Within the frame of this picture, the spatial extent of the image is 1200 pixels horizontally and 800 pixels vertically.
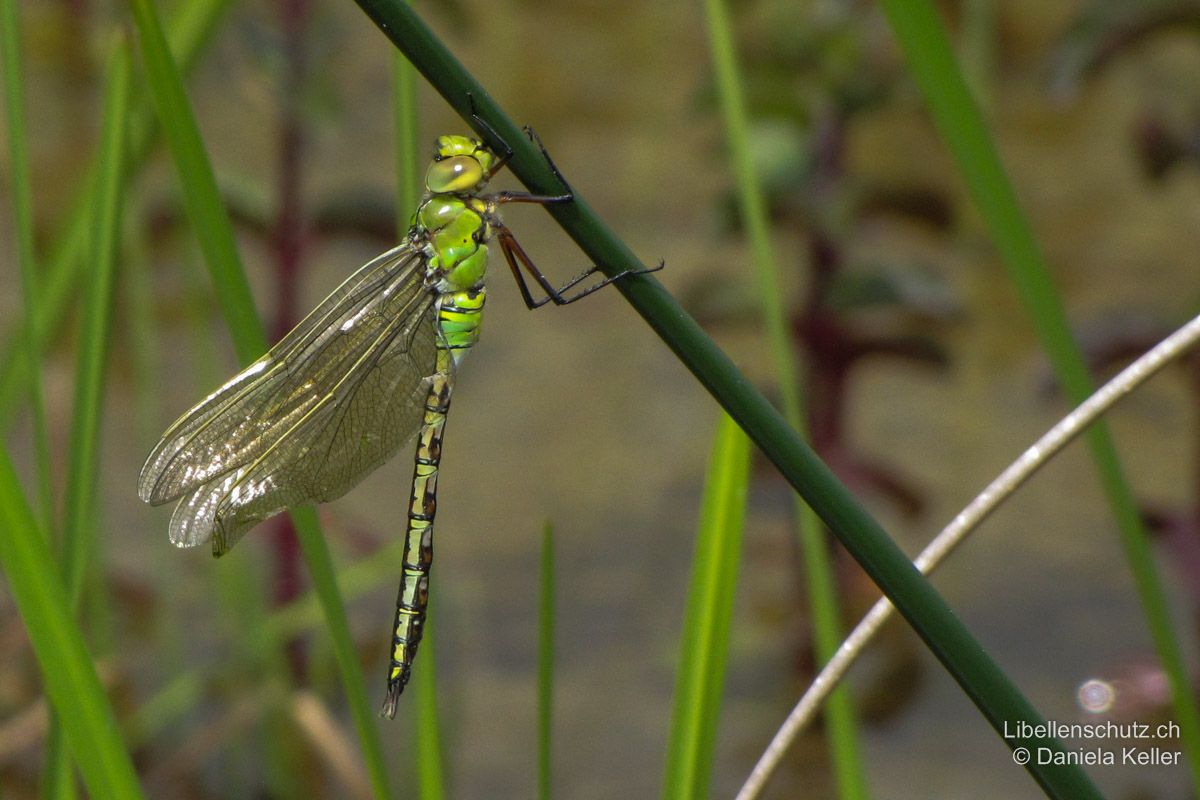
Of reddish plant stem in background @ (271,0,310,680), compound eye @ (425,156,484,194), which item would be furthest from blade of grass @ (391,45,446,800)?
reddish plant stem in background @ (271,0,310,680)

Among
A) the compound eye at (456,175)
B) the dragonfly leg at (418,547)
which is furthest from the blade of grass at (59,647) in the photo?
the compound eye at (456,175)

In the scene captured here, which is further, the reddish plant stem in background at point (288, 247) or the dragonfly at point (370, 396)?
the reddish plant stem in background at point (288, 247)

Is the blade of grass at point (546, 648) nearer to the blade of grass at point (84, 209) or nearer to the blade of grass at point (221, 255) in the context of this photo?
the blade of grass at point (221, 255)

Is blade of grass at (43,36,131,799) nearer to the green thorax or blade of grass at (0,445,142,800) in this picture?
blade of grass at (0,445,142,800)

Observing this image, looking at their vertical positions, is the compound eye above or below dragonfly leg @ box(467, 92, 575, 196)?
above

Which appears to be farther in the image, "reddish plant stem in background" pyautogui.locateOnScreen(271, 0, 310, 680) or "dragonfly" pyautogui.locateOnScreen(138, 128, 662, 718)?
"reddish plant stem in background" pyautogui.locateOnScreen(271, 0, 310, 680)

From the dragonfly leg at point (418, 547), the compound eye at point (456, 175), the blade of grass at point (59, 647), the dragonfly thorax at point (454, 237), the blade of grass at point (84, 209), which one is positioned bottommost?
the blade of grass at point (59, 647)

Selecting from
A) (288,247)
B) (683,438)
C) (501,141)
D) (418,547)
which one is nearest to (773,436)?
(501,141)
